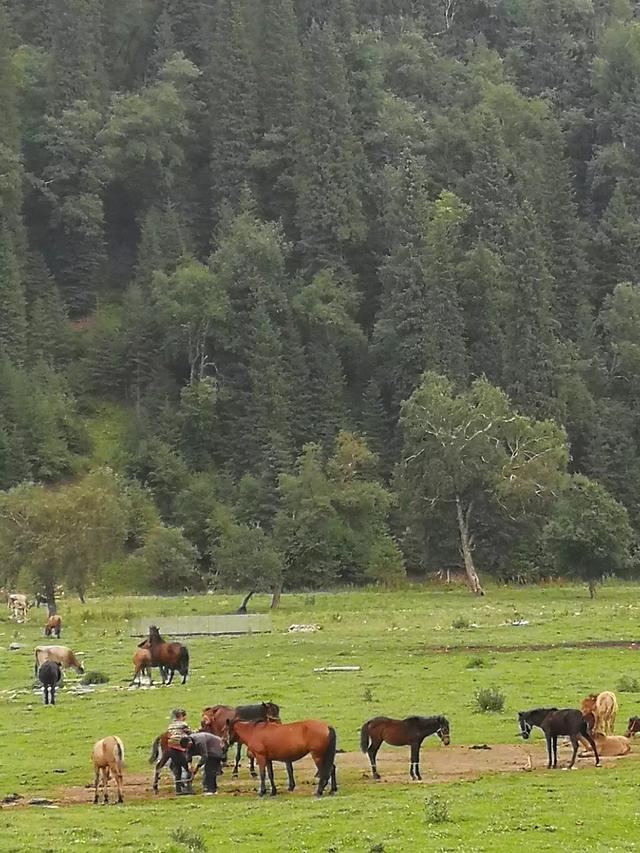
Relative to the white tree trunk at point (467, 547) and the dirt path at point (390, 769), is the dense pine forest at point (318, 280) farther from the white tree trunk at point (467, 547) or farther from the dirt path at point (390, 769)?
the dirt path at point (390, 769)

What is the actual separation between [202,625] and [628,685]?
29.9m

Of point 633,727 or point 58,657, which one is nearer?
point 633,727

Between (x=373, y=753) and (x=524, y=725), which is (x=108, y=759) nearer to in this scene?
(x=373, y=753)

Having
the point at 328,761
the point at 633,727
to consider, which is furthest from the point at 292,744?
the point at 633,727

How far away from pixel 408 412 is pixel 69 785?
68.2 meters

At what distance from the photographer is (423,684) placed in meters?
37.3

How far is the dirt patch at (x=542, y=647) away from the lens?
46.0m

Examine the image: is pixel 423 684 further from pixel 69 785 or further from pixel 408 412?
pixel 408 412

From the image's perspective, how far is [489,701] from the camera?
32219 mm

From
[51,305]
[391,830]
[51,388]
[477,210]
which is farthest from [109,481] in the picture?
[391,830]

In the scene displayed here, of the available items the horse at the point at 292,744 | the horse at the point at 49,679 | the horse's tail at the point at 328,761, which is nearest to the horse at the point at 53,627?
the horse at the point at 49,679

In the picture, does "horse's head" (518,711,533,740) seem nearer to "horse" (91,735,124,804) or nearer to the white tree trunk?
"horse" (91,735,124,804)

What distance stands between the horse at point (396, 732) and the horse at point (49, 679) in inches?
539

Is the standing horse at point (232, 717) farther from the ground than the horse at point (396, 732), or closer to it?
farther from the ground
